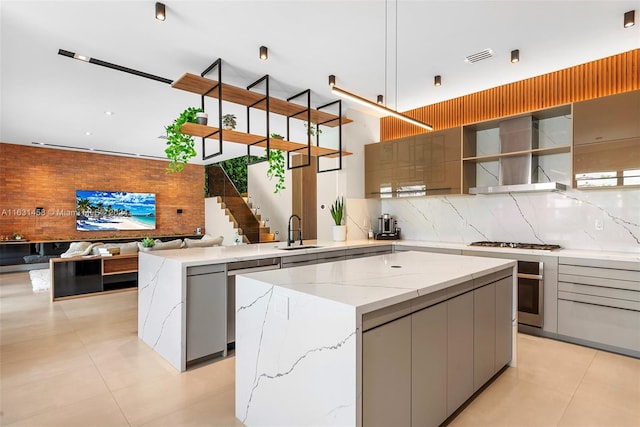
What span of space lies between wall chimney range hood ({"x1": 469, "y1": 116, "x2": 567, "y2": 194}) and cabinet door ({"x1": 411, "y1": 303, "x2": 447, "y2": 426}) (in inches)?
101

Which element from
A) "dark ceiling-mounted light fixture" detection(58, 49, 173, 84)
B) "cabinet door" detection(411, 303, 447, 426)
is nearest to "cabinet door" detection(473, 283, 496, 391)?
"cabinet door" detection(411, 303, 447, 426)

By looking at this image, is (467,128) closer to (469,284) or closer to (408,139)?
(408,139)

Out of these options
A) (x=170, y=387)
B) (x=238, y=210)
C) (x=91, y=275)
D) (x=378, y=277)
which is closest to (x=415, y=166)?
(x=378, y=277)

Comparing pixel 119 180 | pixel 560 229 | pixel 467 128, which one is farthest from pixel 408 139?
pixel 119 180

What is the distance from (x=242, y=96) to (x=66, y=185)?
6.94 metres

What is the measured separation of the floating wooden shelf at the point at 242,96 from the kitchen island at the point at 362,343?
89.8 inches

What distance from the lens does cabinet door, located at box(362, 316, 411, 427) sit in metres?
1.48

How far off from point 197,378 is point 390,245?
2991 mm

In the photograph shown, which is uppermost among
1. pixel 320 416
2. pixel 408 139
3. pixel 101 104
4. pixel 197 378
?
pixel 101 104

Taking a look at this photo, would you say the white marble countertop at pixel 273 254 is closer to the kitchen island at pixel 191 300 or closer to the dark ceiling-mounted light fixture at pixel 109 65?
the kitchen island at pixel 191 300

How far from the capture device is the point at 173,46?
3.29 metres

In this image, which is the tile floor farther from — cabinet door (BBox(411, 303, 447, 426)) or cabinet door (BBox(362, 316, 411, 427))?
cabinet door (BBox(362, 316, 411, 427))

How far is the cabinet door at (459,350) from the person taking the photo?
2031mm

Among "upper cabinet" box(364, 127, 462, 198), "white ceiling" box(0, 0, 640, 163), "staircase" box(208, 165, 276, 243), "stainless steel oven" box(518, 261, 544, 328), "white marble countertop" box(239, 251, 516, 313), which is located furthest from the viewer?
"staircase" box(208, 165, 276, 243)
